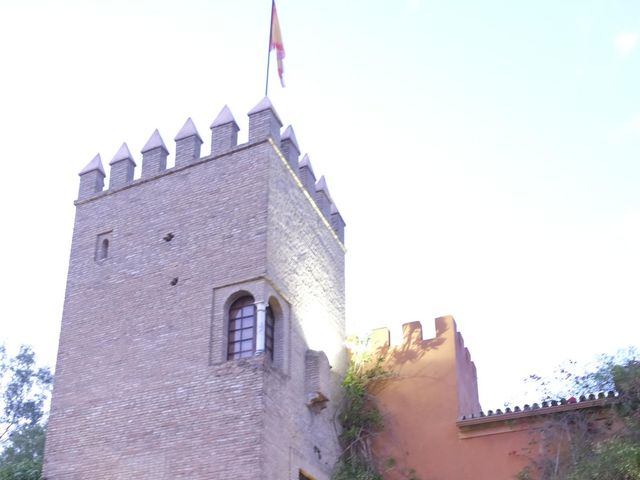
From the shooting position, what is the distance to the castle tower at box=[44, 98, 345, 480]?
12.5m

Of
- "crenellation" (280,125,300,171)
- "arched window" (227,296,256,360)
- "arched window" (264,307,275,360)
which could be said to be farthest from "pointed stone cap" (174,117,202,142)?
"arched window" (264,307,275,360)

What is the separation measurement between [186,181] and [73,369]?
3683 mm

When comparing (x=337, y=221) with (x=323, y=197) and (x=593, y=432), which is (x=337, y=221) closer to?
(x=323, y=197)

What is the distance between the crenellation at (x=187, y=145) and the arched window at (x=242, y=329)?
9.99 feet

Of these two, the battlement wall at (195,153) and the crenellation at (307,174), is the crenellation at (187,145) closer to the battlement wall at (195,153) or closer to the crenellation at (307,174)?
the battlement wall at (195,153)

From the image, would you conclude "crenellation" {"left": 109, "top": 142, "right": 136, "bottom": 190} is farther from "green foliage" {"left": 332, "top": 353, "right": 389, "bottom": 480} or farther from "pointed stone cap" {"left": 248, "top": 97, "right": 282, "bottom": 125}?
"green foliage" {"left": 332, "top": 353, "right": 389, "bottom": 480}

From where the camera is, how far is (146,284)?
46.9 feet

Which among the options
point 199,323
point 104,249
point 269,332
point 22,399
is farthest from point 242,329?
point 22,399

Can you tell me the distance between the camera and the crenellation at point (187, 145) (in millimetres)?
15203

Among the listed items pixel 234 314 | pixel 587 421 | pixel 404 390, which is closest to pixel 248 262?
pixel 234 314

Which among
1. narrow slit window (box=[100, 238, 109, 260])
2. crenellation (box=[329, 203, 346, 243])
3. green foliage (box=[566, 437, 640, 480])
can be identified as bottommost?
green foliage (box=[566, 437, 640, 480])

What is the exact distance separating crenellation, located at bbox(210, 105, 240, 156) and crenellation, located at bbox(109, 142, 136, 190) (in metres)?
1.82

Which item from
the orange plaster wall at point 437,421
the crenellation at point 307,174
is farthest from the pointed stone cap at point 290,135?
the orange plaster wall at point 437,421

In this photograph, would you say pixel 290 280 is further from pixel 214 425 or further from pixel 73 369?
pixel 73 369
